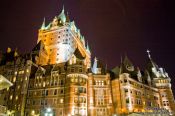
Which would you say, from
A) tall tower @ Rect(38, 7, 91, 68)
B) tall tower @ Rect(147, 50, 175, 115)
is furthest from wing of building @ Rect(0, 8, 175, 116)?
tall tower @ Rect(38, 7, 91, 68)

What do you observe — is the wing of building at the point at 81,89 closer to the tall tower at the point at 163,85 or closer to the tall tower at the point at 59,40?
the tall tower at the point at 163,85

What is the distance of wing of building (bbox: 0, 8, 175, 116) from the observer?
54.5 m

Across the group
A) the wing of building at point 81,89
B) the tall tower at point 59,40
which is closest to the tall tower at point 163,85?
the wing of building at point 81,89

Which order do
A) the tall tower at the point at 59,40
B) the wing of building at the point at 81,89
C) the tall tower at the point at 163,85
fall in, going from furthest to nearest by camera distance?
the tall tower at the point at 59,40, the tall tower at the point at 163,85, the wing of building at the point at 81,89

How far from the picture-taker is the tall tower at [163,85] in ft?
209

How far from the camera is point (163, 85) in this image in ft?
221

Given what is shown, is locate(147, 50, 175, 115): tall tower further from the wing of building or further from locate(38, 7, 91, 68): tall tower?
locate(38, 7, 91, 68): tall tower

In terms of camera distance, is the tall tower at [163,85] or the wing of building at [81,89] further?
the tall tower at [163,85]

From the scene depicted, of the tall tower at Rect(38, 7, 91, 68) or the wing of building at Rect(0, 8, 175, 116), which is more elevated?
the tall tower at Rect(38, 7, 91, 68)

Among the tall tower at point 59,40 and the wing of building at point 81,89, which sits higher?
the tall tower at point 59,40

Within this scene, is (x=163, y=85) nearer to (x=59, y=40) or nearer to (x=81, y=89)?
(x=81, y=89)

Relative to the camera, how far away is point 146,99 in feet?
201

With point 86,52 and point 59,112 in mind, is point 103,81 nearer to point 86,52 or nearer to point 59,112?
point 59,112

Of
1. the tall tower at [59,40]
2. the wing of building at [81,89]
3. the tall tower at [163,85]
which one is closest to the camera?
the wing of building at [81,89]
